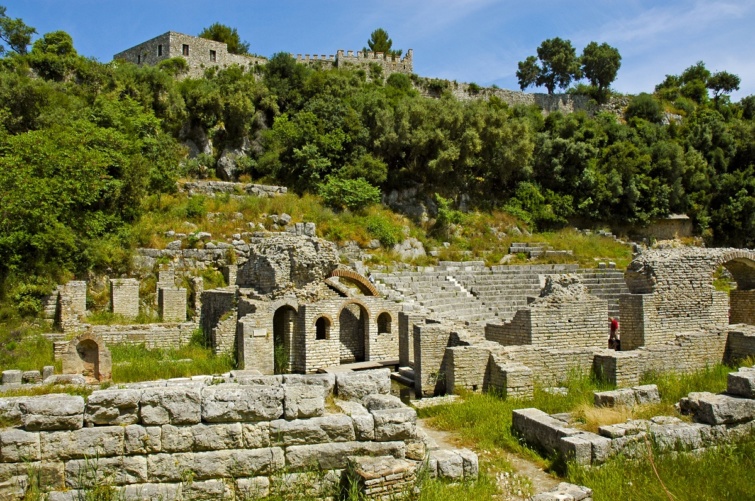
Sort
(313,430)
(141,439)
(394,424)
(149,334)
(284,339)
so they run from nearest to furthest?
(141,439)
(313,430)
(394,424)
(284,339)
(149,334)

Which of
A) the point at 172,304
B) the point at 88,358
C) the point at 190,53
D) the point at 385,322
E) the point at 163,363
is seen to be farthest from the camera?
the point at 190,53

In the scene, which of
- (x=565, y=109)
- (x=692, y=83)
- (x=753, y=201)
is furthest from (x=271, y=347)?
(x=692, y=83)

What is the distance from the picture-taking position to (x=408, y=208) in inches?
1196

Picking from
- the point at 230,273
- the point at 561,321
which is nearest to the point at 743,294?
the point at 561,321

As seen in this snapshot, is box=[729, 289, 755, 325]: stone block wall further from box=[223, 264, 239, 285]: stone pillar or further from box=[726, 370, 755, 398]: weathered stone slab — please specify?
box=[223, 264, 239, 285]: stone pillar

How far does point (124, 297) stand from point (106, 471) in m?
15.2

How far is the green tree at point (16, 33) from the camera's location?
105 ft

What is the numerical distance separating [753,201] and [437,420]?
35.2 m

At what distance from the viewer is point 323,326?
16.5 m

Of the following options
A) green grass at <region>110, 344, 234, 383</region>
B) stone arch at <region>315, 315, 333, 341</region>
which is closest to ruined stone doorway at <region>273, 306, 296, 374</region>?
stone arch at <region>315, 315, 333, 341</region>

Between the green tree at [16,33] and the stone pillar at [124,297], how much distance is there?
20.9m

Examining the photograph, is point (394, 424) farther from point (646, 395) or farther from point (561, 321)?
point (561, 321)

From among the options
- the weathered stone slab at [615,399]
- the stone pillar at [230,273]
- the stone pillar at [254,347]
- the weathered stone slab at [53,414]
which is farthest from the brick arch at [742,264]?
the stone pillar at [230,273]

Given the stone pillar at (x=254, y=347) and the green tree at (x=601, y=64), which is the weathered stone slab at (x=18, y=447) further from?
the green tree at (x=601, y=64)
